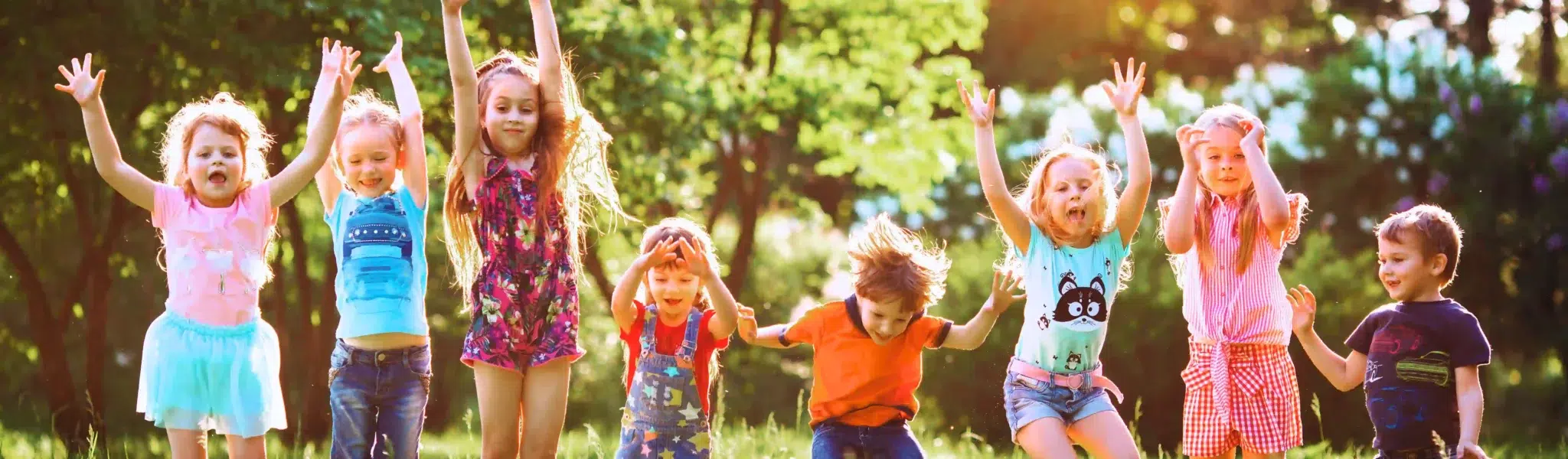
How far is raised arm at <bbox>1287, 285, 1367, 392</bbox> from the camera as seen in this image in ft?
16.9

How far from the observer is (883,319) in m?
5.12

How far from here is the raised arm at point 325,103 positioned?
487 centimetres

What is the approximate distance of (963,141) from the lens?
1320 cm

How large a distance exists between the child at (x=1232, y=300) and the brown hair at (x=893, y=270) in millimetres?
887

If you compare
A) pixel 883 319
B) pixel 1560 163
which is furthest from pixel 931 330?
pixel 1560 163

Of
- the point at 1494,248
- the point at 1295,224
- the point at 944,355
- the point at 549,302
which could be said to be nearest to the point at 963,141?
the point at 944,355

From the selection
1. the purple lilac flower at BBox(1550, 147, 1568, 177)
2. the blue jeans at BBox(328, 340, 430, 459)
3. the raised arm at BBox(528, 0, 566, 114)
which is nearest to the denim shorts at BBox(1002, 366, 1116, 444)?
the raised arm at BBox(528, 0, 566, 114)

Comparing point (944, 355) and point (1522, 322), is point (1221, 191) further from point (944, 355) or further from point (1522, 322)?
point (1522, 322)

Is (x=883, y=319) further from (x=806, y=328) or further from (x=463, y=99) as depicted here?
(x=463, y=99)

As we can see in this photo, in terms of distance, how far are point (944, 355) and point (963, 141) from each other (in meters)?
2.87

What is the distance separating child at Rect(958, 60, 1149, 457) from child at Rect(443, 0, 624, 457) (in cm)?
150

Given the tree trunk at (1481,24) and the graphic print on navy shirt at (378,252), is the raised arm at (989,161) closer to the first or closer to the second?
the graphic print on navy shirt at (378,252)

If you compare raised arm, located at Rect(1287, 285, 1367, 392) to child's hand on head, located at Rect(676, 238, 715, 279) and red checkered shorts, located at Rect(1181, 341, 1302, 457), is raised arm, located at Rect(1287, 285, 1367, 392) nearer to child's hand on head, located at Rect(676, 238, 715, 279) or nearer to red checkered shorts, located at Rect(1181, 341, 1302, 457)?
red checkered shorts, located at Rect(1181, 341, 1302, 457)

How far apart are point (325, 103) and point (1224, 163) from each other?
10.7 ft
